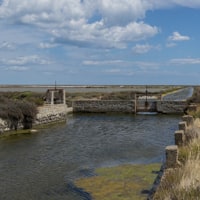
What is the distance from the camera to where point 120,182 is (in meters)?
13.4

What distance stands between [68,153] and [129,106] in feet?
74.9

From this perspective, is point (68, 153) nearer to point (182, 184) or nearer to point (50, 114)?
point (182, 184)

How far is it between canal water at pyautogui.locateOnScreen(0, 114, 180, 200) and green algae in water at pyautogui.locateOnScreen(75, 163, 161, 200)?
0.47 metres

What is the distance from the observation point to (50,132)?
2714 cm

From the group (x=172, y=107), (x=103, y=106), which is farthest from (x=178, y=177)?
(x=103, y=106)

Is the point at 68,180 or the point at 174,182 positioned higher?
the point at 174,182

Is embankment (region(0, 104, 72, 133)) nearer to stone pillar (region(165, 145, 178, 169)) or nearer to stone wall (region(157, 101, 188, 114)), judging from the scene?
stone wall (region(157, 101, 188, 114))

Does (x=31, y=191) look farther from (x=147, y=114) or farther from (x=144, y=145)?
(x=147, y=114)

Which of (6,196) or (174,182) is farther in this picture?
(6,196)

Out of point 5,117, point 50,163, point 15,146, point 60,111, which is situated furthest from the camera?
point 60,111

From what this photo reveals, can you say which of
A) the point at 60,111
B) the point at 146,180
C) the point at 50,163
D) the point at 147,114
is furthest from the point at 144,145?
the point at 147,114

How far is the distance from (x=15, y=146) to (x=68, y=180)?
7.92 metres

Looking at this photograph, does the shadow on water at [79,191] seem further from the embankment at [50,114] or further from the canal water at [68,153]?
the embankment at [50,114]

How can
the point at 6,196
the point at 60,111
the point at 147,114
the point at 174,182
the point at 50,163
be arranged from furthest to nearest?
the point at 147,114 < the point at 60,111 < the point at 50,163 < the point at 6,196 < the point at 174,182
